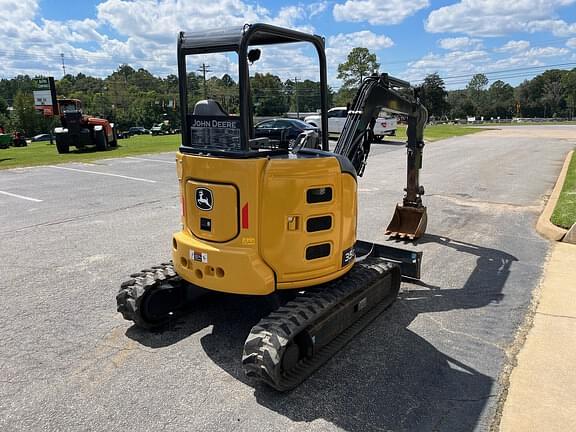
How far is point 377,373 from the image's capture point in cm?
410

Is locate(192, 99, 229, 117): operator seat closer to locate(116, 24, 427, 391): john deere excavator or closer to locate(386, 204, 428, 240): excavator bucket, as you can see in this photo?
locate(116, 24, 427, 391): john deere excavator

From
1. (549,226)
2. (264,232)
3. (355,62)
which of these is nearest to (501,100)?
(355,62)

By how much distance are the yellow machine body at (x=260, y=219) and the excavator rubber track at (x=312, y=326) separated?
27cm

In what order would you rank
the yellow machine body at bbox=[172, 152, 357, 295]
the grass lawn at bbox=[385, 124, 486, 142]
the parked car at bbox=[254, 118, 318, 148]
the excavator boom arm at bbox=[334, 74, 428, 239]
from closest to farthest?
the yellow machine body at bbox=[172, 152, 357, 295], the parked car at bbox=[254, 118, 318, 148], the excavator boom arm at bbox=[334, 74, 428, 239], the grass lawn at bbox=[385, 124, 486, 142]

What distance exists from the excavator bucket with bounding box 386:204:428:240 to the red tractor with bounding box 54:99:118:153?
20161 millimetres

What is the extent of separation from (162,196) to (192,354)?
7982 millimetres

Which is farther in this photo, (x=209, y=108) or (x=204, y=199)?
(x=209, y=108)

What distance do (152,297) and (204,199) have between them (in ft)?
4.20

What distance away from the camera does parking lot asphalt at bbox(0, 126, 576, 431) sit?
3.57 meters

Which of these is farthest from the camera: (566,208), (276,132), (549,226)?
(566,208)

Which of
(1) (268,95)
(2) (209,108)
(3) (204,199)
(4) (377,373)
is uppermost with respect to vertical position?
(1) (268,95)

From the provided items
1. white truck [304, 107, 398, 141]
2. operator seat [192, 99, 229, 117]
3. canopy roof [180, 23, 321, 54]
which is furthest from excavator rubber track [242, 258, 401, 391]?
white truck [304, 107, 398, 141]

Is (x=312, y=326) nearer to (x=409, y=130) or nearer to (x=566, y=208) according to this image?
(x=409, y=130)

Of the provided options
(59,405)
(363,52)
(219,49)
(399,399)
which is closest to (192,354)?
(59,405)
